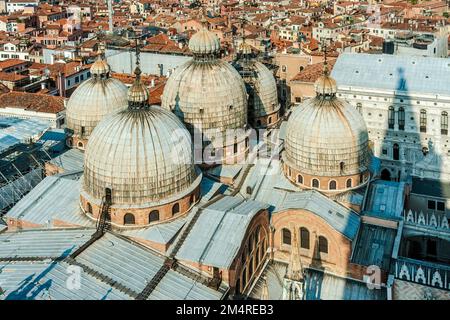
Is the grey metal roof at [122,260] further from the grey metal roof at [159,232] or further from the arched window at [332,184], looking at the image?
the arched window at [332,184]

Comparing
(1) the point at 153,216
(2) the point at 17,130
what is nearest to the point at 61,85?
(2) the point at 17,130

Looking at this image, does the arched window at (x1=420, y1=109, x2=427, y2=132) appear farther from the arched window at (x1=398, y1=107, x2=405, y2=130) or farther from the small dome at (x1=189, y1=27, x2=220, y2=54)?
the small dome at (x1=189, y1=27, x2=220, y2=54)
